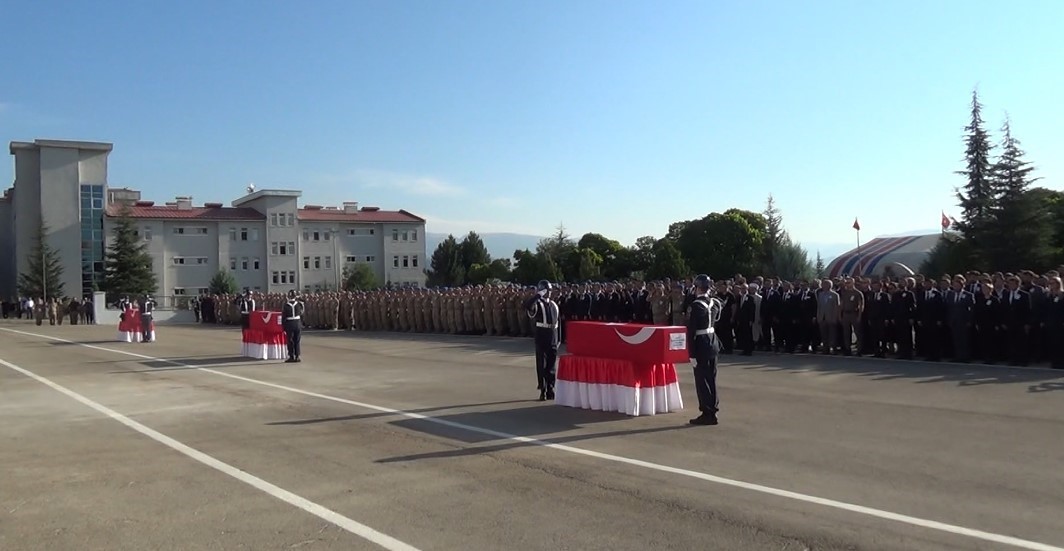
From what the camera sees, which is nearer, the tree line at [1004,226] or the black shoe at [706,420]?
the black shoe at [706,420]

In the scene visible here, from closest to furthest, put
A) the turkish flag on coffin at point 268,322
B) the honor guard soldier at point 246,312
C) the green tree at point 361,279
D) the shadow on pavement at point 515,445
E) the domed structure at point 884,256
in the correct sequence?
the shadow on pavement at point 515,445 < the turkish flag on coffin at point 268,322 < the honor guard soldier at point 246,312 < the domed structure at point 884,256 < the green tree at point 361,279

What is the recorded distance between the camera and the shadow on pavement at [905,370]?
14.3 meters

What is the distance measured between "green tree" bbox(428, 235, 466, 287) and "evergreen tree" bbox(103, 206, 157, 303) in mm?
31877

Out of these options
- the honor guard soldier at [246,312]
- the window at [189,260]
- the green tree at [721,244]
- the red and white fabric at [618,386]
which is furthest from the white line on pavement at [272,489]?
the window at [189,260]

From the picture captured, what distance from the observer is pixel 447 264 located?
97875 mm

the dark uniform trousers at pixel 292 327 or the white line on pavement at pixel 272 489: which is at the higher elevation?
the dark uniform trousers at pixel 292 327

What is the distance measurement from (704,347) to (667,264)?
48.9 m

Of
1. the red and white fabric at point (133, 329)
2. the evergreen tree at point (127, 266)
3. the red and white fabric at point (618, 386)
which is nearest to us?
the red and white fabric at point (618, 386)

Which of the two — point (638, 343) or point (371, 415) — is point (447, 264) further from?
point (638, 343)

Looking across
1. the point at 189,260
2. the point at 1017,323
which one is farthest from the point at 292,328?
the point at 189,260

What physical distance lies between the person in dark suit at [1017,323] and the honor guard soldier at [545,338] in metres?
9.24

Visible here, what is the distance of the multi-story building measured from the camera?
7725 centimetres

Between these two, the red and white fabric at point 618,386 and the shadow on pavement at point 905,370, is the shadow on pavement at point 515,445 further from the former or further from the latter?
the shadow on pavement at point 905,370

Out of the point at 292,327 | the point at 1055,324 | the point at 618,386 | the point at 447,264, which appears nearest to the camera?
the point at 618,386
